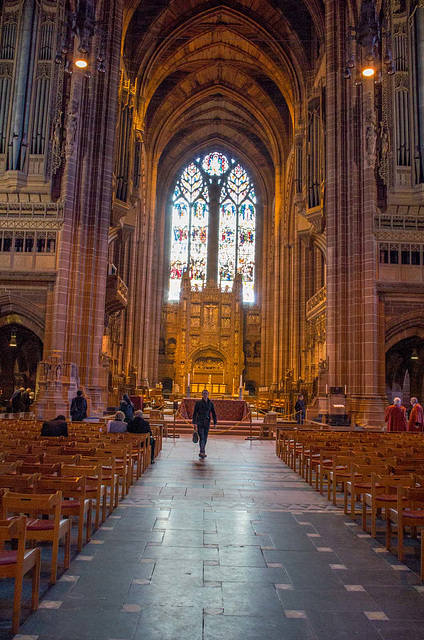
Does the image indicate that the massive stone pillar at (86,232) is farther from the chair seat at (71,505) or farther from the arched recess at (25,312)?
the chair seat at (71,505)

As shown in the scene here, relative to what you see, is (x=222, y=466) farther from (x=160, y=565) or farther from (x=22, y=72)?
(x=22, y=72)

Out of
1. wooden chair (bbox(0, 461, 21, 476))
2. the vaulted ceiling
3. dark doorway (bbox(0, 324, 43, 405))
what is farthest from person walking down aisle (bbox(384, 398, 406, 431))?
the vaulted ceiling

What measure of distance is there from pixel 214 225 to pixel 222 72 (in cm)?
1171

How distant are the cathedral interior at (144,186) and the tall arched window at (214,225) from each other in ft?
27.3

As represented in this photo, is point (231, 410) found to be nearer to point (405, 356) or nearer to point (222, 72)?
point (405, 356)

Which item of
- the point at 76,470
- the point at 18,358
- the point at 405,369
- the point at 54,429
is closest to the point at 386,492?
the point at 76,470

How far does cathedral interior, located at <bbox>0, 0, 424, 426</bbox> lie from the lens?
20.5 metres

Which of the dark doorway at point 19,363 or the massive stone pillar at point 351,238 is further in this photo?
the dark doorway at point 19,363

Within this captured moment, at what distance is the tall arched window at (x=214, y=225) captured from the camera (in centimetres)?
4506

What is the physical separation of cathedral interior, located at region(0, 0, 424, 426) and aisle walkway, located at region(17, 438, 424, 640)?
35.3 ft

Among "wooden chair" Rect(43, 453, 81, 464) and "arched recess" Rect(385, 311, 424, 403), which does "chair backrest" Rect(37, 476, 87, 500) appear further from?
"arched recess" Rect(385, 311, 424, 403)

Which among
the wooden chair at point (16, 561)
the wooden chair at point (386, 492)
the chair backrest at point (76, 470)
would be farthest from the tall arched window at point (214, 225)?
the wooden chair at point (16, 561)

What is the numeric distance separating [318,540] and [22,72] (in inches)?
820

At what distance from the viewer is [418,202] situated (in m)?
20.7
